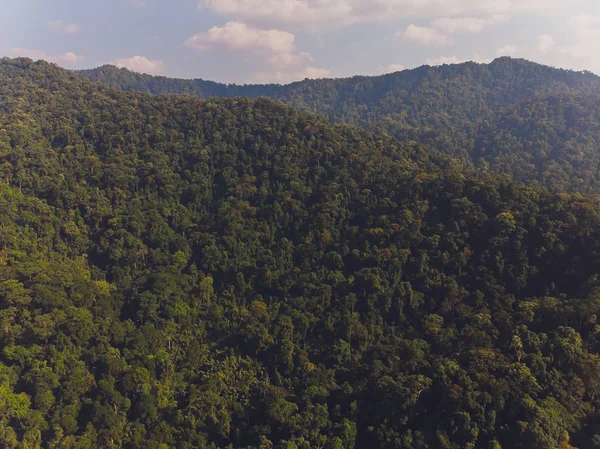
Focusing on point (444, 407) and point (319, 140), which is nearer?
point (444, 407)

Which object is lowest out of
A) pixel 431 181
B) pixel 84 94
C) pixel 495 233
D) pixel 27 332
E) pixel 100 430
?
pixel 100 430

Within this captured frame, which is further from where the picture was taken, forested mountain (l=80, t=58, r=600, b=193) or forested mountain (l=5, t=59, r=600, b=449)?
forested mountain (l=80, t=58, r=600, b=193)

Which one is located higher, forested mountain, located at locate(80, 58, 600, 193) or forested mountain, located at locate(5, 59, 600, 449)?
forested mountain, located at locate(80, 58, 600, 193)

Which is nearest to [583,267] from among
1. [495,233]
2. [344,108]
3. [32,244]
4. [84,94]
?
[495,233]

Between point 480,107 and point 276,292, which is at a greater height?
point 480,107

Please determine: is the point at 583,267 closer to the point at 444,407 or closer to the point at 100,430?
the point at 444,407
